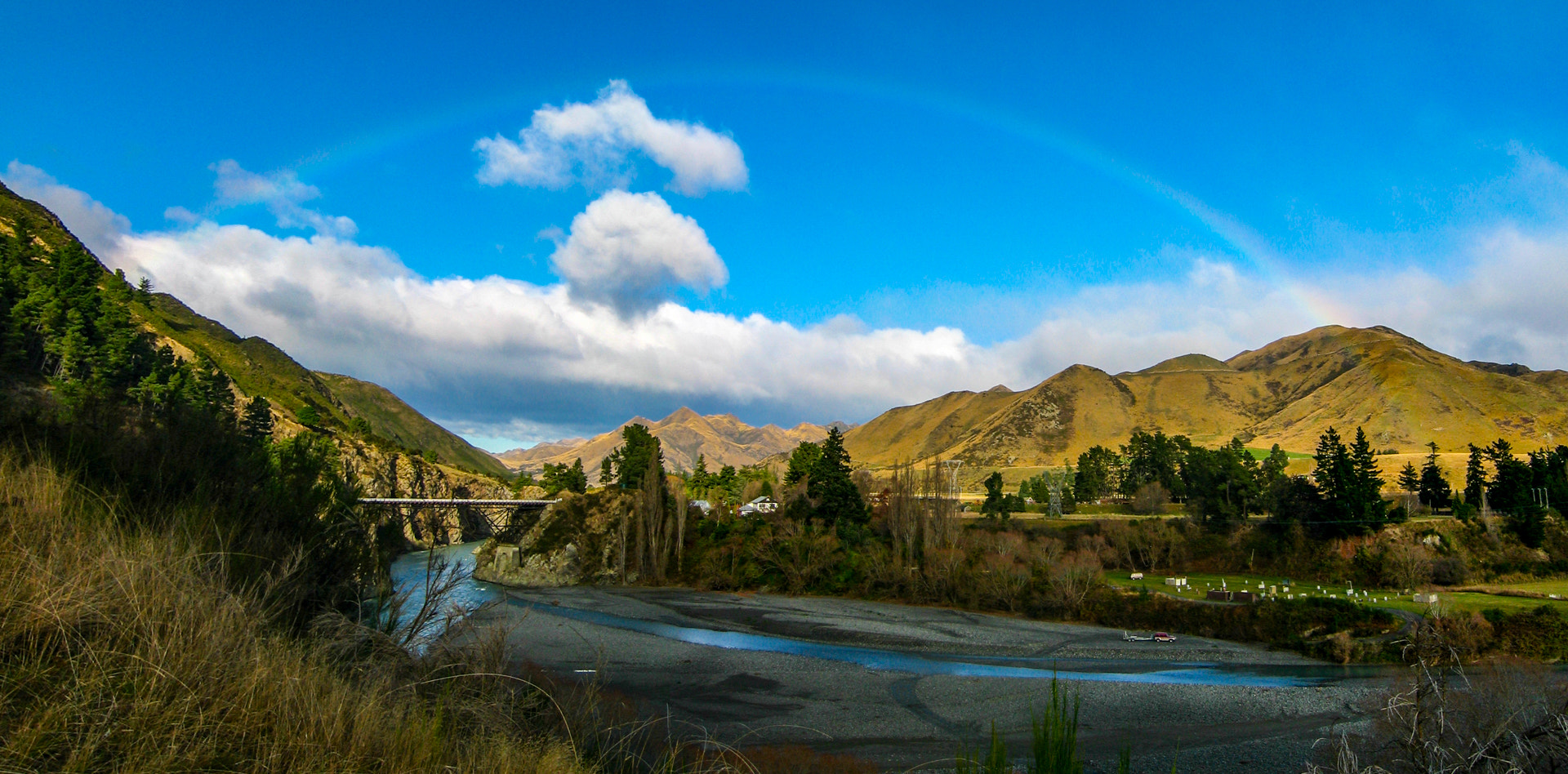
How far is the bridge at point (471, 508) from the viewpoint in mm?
93375

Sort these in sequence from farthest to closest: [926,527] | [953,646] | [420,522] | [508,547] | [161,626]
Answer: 1. [420,522]
2. [508,547]
3. [926,527]
4. [953,646]
5. [161,626]

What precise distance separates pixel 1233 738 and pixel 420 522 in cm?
11879

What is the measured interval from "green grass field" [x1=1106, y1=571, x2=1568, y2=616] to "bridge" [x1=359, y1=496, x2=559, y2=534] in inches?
2554

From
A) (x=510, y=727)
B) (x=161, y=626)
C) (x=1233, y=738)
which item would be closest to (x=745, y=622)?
(x=1233, y=738)

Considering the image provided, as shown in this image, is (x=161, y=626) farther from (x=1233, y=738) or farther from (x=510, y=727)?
(x=1233, y=738)

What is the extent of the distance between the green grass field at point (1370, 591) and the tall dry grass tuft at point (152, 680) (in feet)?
181

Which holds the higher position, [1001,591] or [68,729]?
[68,729]

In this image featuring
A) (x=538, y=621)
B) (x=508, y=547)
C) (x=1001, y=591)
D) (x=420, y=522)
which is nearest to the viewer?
(x=538, y=621)

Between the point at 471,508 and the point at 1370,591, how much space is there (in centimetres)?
13370

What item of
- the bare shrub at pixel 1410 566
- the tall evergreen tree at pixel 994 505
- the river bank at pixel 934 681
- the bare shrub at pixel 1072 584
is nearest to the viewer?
the river bank at pixel 934 681

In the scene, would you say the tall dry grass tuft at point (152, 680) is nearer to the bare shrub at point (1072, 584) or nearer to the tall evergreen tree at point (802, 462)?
the bare shrub at point (1072, 584)

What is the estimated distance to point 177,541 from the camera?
839 cm

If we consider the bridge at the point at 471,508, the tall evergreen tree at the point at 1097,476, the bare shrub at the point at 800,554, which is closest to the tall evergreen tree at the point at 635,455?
the bridge at the point at 471,508

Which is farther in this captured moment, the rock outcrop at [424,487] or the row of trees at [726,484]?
the row of trees at [726,484]
